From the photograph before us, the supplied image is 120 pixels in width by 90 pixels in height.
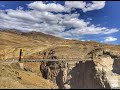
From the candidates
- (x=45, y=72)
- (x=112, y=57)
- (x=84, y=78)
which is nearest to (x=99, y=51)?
(x=112, y=57)

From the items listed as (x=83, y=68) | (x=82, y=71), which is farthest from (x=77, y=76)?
(x=83, y=68)

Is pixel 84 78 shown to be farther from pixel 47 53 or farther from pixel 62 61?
pixel 47 53

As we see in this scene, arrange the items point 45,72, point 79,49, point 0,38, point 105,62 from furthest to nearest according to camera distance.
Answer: point 0,38
point 79,49
point 45,72
point 105,62

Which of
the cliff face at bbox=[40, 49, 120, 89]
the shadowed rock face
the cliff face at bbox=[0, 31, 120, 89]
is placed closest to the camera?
the cliff face at bbox=[0, 31, 120, 89]

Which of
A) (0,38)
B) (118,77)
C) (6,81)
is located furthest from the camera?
(0,38)

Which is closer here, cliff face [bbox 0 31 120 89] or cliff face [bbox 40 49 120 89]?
cliff face [bbox 0 31 120 89]

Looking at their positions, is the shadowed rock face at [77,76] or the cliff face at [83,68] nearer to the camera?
the cliff face at [83,68]

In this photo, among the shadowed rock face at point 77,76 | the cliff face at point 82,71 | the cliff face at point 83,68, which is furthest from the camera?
the shadowed rock face at point 77,76

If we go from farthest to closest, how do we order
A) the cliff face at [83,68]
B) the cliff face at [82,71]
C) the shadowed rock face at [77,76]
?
the shadowed rock face at [77,76] → the cliff face at [82,71] → the cliff face at [83,68]

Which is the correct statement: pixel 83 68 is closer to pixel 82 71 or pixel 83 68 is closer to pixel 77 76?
pixel 82 71

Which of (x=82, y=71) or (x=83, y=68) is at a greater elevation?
Answer: (x=83, y=68)

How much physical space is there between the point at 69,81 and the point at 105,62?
373 inches

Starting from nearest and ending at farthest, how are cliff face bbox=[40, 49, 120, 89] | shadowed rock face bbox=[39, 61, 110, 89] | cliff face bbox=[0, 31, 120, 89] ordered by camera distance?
cliff face bbox=[0, 31, 120, 89]
cliff face bbox=[40, 49, 120, 89]
shadowed rock face bbox=[39, 61, 110, 89]

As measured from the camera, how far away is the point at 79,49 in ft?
232
